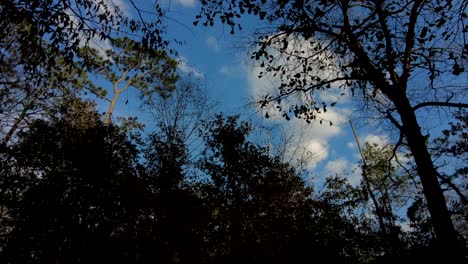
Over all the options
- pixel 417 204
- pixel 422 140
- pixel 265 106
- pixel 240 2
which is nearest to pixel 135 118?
pixel 265 106

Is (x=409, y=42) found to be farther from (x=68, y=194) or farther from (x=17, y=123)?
(x=17, y=123)

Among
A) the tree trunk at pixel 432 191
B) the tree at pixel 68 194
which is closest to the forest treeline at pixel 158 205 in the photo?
the tree at pixel 68 194

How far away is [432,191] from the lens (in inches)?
213

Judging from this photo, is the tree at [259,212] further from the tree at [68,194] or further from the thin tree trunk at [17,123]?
the thin tree trunk at [17,123]

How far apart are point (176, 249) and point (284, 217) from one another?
5272mm

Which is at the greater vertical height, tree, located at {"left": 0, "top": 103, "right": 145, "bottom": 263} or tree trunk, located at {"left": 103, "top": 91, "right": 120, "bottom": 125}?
→ tree trunk, located at {"left": 103, "top": 91, "right": 120, "bottom": 125}

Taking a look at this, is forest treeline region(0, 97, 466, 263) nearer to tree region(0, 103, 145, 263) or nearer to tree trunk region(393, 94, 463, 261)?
tree region(0, 103, 145, 263)

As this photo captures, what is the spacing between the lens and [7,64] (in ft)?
39.9

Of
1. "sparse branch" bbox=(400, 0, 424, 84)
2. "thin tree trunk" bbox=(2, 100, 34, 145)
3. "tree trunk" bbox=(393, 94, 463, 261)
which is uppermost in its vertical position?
"thin tree trunk" bbox=(2, 100, 34, 145)

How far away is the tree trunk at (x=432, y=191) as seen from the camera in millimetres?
5062

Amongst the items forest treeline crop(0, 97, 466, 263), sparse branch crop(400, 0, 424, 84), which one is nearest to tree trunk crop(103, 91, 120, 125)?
forest treeline crop(0, 97, 466, 263)

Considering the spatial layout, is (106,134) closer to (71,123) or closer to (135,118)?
(71,123)

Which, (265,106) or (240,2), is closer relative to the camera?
(240,2)

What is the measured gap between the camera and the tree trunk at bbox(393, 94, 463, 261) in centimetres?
506
